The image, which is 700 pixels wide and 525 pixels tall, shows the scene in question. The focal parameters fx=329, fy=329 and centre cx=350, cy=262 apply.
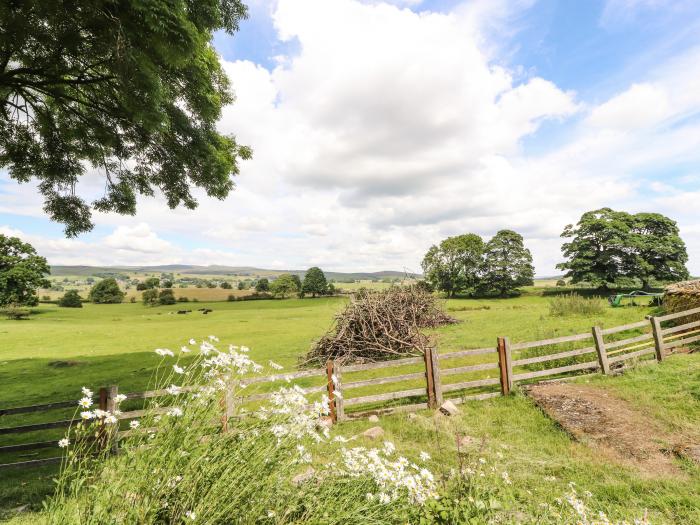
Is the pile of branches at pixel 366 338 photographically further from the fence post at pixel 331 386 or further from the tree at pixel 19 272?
the tree at pixel 19 272

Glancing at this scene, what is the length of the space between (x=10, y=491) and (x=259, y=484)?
6.58 m

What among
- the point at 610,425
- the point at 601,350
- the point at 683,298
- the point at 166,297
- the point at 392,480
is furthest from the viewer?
the point at 166,297

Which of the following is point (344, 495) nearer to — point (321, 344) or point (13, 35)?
point (13, 35)

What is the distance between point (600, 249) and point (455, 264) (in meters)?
19.3

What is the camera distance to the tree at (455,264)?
52.7 metres

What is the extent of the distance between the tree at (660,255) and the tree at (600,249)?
1.07 metres

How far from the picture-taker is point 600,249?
140ft

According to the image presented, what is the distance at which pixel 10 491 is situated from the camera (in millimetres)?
5840

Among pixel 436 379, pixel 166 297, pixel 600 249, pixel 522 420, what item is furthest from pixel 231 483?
pixel 166 297

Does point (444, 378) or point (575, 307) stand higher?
point (575, 307)

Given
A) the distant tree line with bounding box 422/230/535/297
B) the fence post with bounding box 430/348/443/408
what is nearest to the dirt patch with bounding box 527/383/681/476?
the fence post with bounding box 430/348/443/408

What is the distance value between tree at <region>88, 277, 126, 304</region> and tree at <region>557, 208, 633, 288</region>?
83.0 meters

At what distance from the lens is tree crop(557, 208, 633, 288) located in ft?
135

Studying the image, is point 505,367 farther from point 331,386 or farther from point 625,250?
point 625,250
